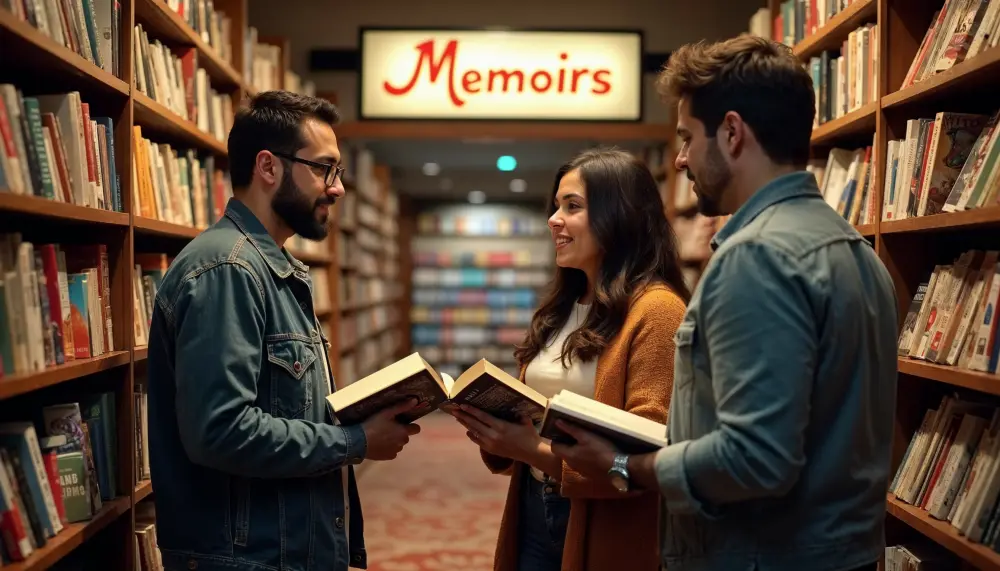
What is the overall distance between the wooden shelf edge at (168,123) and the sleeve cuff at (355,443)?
1089 mm

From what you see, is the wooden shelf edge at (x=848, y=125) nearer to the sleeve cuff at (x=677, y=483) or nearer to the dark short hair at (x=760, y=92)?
the dark short hair at (x=760, y=92)

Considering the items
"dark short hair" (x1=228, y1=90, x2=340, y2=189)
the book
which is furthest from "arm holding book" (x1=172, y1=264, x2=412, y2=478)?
the book

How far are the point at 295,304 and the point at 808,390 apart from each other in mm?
1090

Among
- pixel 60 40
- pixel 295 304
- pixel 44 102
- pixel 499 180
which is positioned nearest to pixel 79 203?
pixel 44 102

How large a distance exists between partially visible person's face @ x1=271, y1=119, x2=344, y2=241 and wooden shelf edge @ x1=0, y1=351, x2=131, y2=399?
55 cm

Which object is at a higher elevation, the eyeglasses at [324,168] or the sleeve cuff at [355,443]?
the eyeglasses at [324,168]

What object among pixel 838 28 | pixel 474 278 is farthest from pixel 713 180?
pixel 474 278

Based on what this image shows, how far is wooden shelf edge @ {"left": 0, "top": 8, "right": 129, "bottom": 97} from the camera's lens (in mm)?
1506

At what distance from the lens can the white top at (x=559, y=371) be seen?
6.53 feet

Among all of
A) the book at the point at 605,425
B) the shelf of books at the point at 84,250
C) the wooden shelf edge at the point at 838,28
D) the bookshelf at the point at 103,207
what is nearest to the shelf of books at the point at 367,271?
Result: the bookshelf at the point at 103,207

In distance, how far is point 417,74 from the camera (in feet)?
15.1

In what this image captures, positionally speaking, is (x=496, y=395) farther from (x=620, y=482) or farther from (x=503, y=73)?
(x=503, y=73)

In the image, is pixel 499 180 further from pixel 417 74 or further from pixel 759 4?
pixel 417 74

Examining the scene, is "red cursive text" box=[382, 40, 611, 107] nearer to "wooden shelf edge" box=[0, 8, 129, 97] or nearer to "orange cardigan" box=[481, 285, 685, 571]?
"wooden shelf edge" box=[0, 8, 129, 97]
